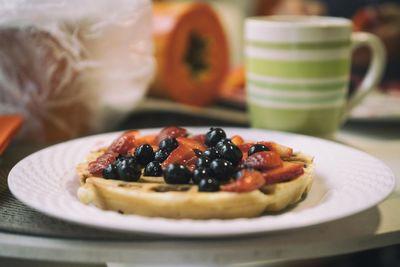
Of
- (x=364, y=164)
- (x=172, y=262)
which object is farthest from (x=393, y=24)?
(x=172, y=262)

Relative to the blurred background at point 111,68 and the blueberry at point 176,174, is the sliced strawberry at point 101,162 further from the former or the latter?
the blurred background at point 111,68

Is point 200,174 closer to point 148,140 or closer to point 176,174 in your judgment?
point 176,174

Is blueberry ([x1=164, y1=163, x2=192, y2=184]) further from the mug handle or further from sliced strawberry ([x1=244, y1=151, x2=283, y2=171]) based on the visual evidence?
the mug handle

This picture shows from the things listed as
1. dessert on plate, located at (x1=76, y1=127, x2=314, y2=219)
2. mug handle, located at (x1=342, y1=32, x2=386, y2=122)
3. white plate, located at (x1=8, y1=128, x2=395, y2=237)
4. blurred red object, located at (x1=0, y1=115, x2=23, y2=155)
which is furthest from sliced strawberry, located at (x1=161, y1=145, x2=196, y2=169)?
mug handle, located at (x1=342, y1=32, x2=386, y2=122)

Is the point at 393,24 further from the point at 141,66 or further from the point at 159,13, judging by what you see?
the point at 141,66

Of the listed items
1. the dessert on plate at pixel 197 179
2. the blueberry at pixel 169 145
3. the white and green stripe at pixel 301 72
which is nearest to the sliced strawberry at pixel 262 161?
the dessert on plate at pixel 197 179

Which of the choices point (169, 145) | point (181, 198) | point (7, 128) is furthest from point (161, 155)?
point (7, 128)

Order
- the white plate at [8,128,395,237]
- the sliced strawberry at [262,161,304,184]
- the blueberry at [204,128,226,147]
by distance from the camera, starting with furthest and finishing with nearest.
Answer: the blueberry at [204,128,226,147] → the sliced strawberry at [262,161,304,184] → the white plate at [8,128,395,237]
